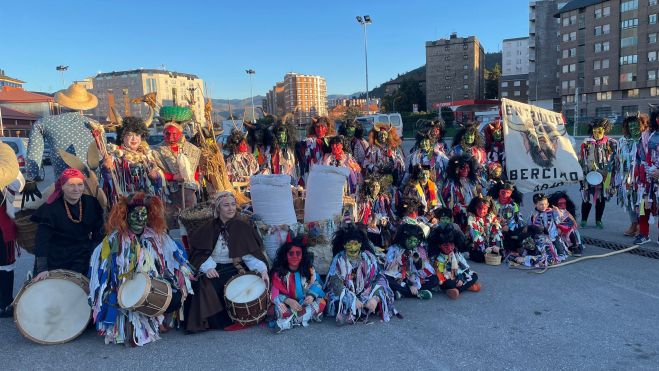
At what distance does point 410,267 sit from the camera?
15.8 feet

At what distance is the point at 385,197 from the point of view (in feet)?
19.7

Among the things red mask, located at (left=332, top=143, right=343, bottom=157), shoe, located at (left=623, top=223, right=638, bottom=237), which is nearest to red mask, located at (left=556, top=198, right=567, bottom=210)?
shoe, located at (left=623, top=223, right=638, bottom=237)

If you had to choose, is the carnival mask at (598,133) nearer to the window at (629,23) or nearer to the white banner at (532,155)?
the white banner at (532,155)

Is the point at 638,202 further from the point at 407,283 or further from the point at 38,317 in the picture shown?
the point at 38,317

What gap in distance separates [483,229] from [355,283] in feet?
7.21

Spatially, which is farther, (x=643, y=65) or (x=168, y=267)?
(x=643, y=65)

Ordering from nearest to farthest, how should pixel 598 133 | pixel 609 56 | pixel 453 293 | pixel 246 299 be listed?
pixel 246 299 < pixel 453 293 < pixel 598 133 < pixel 609 56

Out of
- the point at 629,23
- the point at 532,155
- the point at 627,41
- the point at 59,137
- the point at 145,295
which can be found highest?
the point at 629,23

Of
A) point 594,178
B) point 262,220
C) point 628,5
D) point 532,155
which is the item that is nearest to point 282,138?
point 262,220

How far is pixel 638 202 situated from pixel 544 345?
12.0 feet

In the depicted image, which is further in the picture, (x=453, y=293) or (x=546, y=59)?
(x=546, y=59)

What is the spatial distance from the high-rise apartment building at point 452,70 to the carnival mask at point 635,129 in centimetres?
7915

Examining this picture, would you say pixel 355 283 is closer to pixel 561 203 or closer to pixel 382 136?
pixel 382 136

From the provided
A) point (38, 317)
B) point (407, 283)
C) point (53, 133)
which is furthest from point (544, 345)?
point (53, 133)
